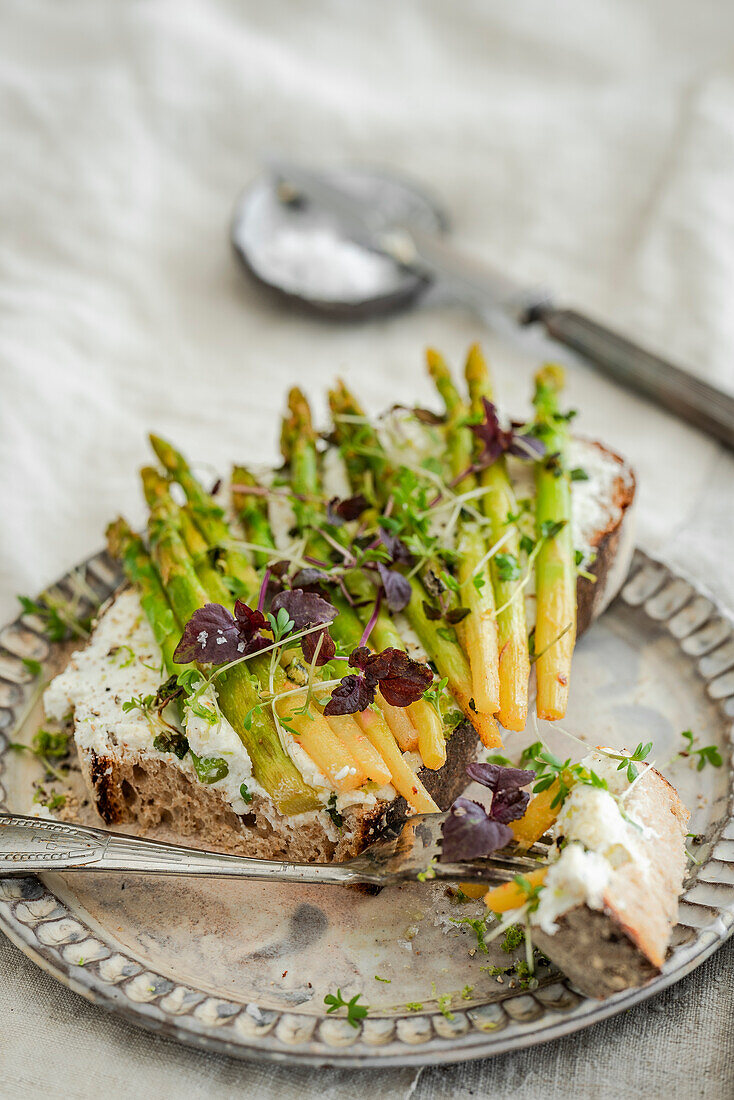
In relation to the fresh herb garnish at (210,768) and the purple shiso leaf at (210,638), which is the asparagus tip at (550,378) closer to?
the purple shiso leaf at (210,638)

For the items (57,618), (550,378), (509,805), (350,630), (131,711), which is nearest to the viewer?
(509,805)

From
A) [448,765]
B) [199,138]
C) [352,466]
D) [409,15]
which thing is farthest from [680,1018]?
[409,15]

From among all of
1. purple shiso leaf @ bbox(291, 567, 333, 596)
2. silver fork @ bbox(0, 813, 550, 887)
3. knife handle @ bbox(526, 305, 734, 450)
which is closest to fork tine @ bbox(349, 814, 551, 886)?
silver fork @ bbox(0, 813, 550, 887)

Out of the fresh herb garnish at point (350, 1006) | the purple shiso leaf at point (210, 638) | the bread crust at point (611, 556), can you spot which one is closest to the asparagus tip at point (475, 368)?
the bread crust at point (611, 556)

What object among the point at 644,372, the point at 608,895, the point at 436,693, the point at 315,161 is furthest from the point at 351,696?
the point at 315,161

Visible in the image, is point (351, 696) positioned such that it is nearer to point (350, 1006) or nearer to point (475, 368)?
point (350, 1006)

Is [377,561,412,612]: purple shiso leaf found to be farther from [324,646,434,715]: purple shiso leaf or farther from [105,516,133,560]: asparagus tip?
[105,516,133,560]: asparagus tip
